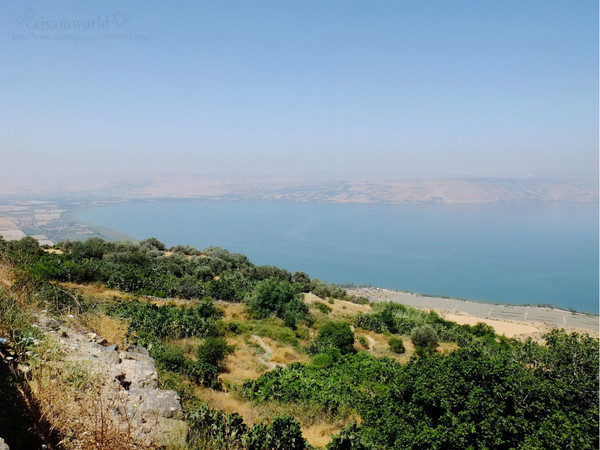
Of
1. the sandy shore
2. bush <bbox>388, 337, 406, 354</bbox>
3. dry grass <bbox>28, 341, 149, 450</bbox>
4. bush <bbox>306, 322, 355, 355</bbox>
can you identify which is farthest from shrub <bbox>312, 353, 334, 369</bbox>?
the sandy shore

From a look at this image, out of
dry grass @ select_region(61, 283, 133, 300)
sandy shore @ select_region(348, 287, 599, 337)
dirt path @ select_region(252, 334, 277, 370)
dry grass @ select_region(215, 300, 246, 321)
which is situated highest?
dry grass @ select_region(61, 283, 133, 300)

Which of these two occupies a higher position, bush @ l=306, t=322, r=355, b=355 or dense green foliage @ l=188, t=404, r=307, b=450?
dense green foliage @ l=188, t=404, r=307, b=450

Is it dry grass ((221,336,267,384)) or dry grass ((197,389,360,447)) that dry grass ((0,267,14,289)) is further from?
dry grass ((221,336,267,384))

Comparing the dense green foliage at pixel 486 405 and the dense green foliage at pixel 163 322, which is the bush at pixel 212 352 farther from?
the dense green foliage at pixel 486 405

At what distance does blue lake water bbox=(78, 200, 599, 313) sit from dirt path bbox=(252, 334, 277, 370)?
70.9 metres

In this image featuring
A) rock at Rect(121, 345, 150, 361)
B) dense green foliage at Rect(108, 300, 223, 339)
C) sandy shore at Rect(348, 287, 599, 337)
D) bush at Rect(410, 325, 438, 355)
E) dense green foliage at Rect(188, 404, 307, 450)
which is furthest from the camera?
sandy shore at Rect(348, 287, 599, 337)

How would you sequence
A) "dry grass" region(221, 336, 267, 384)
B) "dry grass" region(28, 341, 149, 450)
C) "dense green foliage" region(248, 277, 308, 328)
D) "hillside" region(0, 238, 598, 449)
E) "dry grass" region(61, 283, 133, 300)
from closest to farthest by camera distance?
"dry grass" region(28, 341, 149, 450) → "hillside" region(0, 238, 598, 449) → "dry grass" region(221, 336, 267, 384) → "dry grass" region(61, 283, 133, 300) → "dense green foliage" region(248, 277, 308, 328)

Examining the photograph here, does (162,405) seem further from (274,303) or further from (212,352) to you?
(274,303)

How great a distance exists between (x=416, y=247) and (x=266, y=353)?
399 feet

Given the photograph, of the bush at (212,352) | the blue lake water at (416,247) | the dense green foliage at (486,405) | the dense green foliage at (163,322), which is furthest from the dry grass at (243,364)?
the blue lake water at (416,247)

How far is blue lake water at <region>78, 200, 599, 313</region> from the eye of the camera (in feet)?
280

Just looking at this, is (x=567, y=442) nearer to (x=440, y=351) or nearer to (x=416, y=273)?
(x=440, y=351)

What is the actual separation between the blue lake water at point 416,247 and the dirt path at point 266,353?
7094 cm

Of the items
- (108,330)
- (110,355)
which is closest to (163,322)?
(108,330)
